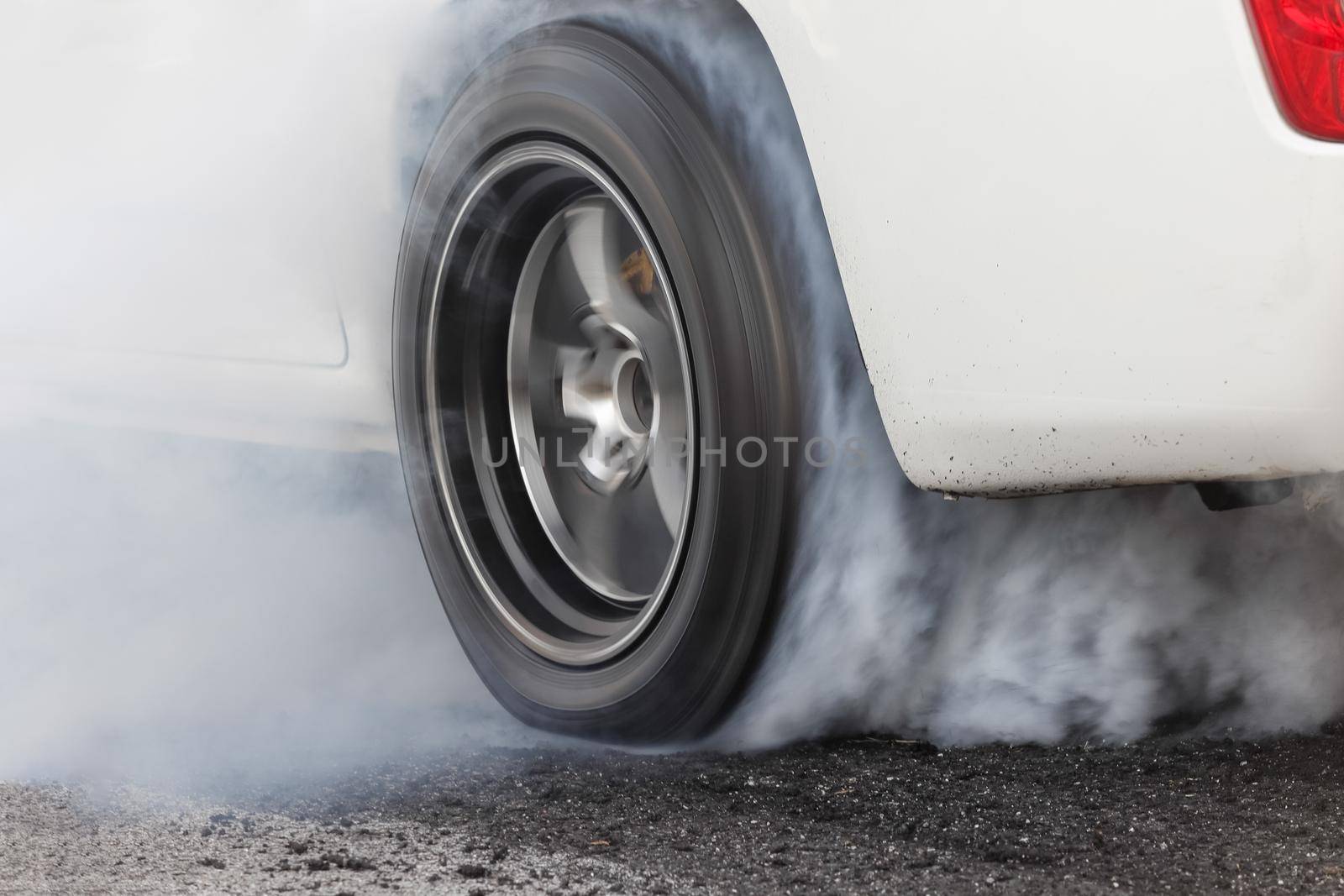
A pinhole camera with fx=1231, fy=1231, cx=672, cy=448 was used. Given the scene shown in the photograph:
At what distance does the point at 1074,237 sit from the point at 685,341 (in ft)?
1.75

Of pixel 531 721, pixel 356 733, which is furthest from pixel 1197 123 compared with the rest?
pixel 356 733

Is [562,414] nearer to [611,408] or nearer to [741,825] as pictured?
[611,408]

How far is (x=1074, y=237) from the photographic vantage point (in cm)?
116

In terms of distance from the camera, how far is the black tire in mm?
1498

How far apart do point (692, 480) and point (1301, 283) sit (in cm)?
74

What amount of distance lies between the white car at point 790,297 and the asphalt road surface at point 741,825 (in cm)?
17

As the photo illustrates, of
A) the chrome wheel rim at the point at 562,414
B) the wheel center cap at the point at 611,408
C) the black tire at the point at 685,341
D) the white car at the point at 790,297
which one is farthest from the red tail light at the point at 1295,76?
the wheel center cap at the point at 611,408

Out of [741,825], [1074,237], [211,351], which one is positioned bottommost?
[741,825]

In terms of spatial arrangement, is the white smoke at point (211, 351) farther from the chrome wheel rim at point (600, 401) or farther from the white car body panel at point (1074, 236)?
the white car body panel at point (1074, 236)

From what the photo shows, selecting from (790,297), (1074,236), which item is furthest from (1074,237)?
(790,297)

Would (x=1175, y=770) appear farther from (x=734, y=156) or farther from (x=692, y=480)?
(x=734, y=156)

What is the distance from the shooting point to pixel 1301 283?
105 centimetres

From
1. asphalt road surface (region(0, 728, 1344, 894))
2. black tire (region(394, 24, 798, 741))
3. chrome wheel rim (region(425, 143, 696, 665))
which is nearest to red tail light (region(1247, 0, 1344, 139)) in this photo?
black tire (region(394, 24, 798, 741))

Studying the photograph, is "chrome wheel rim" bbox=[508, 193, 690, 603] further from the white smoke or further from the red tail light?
the red tail light
